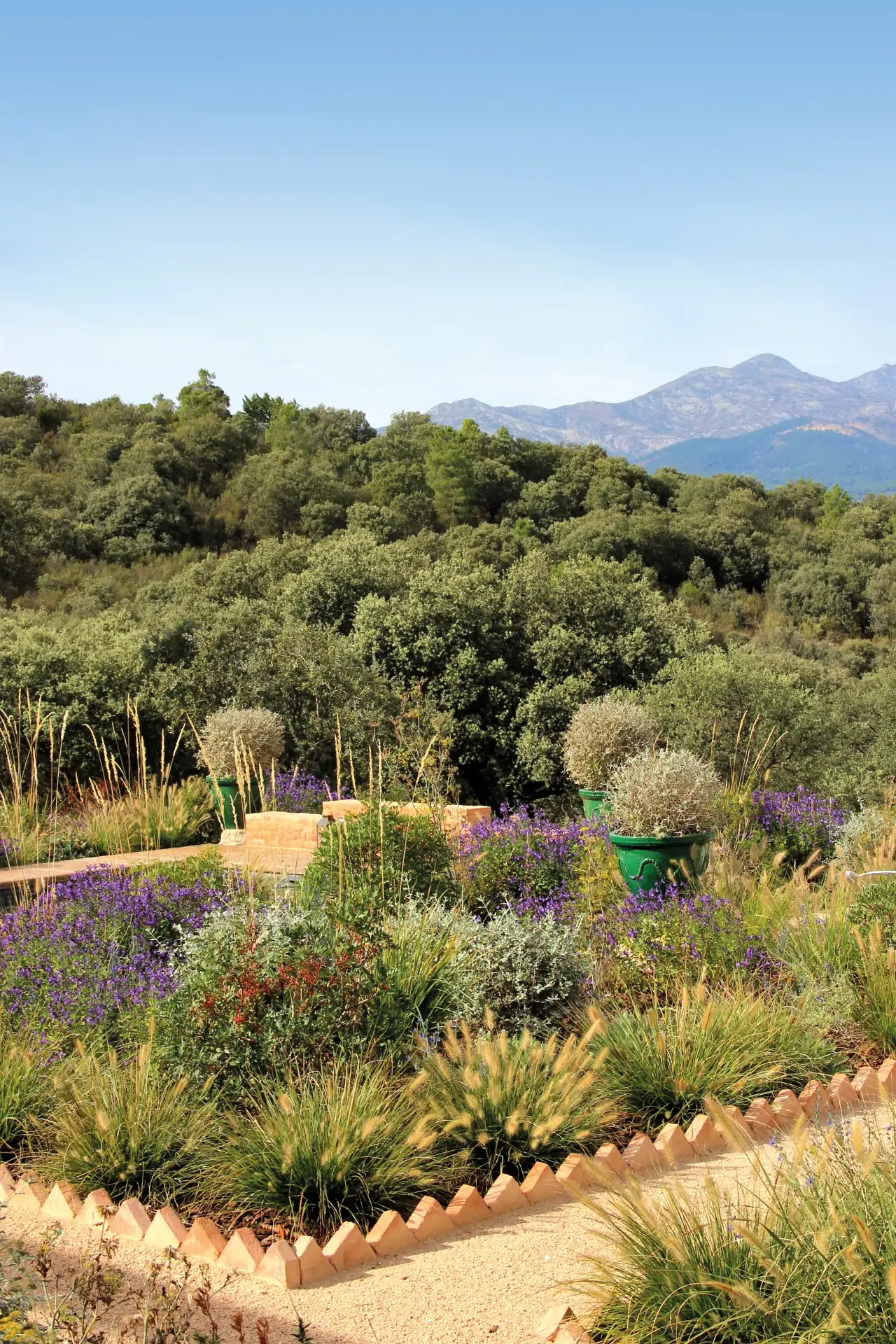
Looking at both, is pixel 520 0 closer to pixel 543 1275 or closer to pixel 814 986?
pixel 814 986

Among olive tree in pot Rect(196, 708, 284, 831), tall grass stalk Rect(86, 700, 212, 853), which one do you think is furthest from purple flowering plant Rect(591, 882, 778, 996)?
olive tree in pot Rect(196, 708, 284, 831)

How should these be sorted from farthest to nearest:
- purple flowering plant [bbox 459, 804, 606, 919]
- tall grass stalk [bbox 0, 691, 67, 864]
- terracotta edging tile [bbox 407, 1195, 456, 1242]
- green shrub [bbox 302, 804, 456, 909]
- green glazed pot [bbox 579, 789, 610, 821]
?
green glazed pot [bbox 579, 789, 610, 821], tall grass stalk [bbox 0, 691, 67, 864], purple flowering plant [bbox 459, 804, 606, 919], green shrub [bbox 302, 804, 456, 909], terracotta edging tile [bbox 407, 1195, 456, 1242]

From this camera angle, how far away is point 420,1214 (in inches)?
129

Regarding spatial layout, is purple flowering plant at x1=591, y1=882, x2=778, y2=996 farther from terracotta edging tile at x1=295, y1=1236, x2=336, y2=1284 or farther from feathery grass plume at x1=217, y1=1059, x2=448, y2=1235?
terracotta edging tile at x1=295, y1=1236, x2=336, y2=1284

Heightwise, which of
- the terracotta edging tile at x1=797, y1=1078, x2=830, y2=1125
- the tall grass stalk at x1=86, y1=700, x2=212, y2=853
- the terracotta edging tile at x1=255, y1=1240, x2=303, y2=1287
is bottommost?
the tall grass stalk at x1=86, y1=700, x2=212, y2=853

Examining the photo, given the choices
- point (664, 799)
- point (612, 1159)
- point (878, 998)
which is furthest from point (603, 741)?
point (612, 1159)

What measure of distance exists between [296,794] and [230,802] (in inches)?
26.0

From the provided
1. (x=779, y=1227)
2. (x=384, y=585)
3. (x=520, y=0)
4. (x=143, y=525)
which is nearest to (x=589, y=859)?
(x=779, y=1227)

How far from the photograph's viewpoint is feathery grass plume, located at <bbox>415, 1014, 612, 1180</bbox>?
143 inches

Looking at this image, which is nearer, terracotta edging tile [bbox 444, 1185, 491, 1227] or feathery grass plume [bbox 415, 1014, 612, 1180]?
terracotta edging tile [bbox 444, 1185, 491, 1227]

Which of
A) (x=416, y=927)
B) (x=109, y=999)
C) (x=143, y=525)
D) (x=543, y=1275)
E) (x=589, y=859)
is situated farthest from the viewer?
(x=143, y=525)

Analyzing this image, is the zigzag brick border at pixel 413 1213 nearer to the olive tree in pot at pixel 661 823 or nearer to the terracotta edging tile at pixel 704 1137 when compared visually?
the terracotta edging tile at pixel 704 1137

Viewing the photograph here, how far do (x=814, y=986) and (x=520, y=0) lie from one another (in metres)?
7.28

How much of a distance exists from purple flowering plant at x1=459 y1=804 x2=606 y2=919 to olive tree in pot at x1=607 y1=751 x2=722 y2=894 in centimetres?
38
